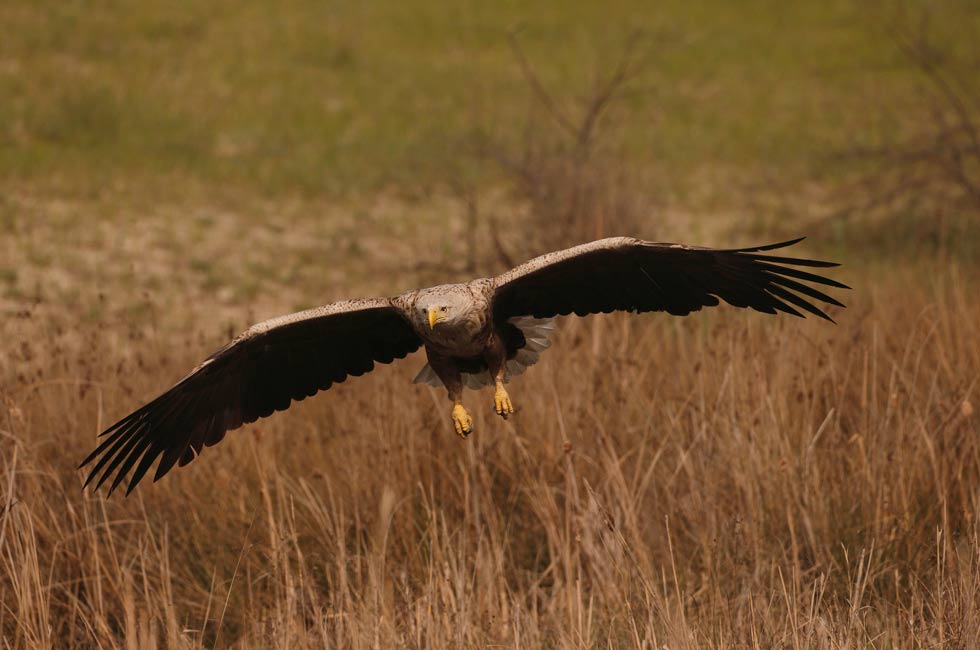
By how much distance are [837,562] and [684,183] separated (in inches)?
455

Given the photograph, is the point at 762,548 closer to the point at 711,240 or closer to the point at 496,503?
the point at 496,503

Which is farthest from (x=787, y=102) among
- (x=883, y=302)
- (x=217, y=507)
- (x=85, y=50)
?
(x=217, y=507)

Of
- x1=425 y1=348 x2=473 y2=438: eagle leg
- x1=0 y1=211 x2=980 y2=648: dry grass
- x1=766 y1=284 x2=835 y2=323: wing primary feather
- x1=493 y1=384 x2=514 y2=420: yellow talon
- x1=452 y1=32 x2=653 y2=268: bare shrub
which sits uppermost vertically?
x1=452 y1=32 x2=653 y2=268: bare shrub

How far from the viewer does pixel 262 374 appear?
568 centimetres

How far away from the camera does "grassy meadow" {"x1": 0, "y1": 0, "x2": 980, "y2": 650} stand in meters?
5.28

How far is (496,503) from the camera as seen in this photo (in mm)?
6293

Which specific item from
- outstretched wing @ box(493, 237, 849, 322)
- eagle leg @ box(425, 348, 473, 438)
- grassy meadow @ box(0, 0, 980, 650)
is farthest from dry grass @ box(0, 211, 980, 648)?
outstretched wing @ box(493, 237, 849, 322)

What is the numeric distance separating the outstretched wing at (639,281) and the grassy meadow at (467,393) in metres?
0.63

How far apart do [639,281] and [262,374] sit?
172cm

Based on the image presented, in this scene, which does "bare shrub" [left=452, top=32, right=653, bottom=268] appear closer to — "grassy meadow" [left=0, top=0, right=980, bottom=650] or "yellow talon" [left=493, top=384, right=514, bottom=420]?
"grassy meadow" [left=0, top=0, right=980, bottom=650]

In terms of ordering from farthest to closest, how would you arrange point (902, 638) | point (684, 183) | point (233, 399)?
point (684, 183) < point (233, 399) < point (902, 638)

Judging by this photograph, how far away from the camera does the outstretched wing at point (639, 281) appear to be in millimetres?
5133

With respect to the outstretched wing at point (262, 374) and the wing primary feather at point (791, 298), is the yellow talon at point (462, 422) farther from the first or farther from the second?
the wing primary feather at point (791, 298)

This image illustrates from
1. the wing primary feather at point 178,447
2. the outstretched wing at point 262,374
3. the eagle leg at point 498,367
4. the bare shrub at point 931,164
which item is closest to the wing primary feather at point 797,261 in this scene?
the eagle leg at point 498,367
